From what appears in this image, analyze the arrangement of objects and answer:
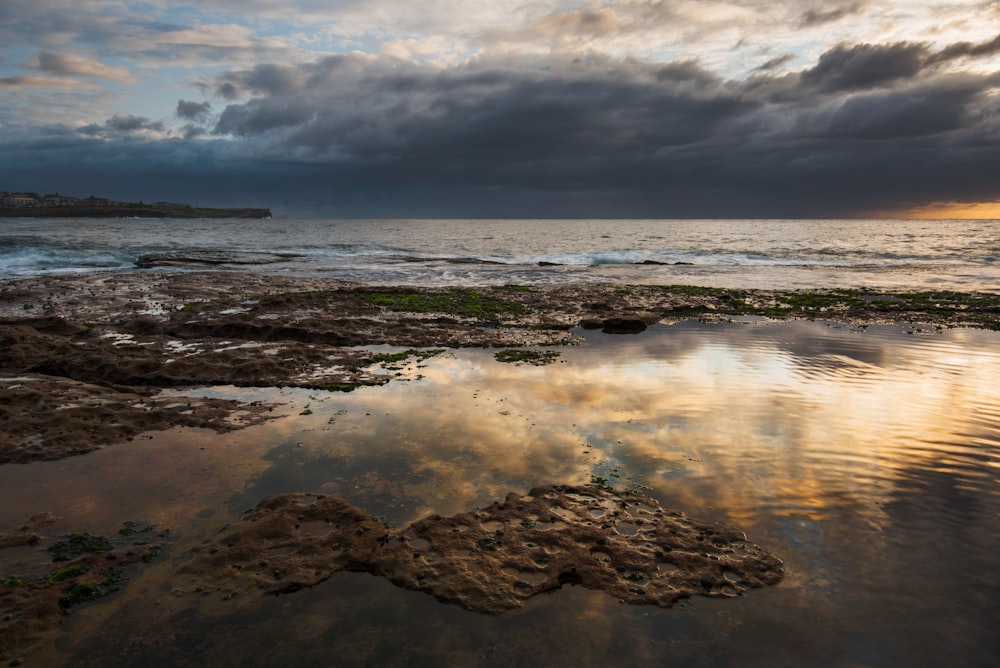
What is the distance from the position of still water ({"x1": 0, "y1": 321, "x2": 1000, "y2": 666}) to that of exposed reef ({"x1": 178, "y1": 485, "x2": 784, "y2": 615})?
20 centimetres

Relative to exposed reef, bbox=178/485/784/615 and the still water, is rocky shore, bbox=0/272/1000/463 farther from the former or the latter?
exposed reef, bbox=178/485/784/615

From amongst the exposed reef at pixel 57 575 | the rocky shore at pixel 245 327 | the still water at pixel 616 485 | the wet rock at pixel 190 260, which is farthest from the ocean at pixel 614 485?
the wet rock at pixel 190 260

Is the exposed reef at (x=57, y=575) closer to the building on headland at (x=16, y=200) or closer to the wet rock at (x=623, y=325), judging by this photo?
the wet rock at (x=623, y=325)

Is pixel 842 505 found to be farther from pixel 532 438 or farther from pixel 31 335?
pixel 31 335

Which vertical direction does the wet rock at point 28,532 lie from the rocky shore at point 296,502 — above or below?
below

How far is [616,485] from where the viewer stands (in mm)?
7871

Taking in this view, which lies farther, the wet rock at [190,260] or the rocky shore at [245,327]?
the wet rock at [190,260]

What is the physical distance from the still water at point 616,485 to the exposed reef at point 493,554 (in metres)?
0.20

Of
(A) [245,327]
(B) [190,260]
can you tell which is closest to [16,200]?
(B) [190,260]

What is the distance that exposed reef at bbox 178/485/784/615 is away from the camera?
5.71m

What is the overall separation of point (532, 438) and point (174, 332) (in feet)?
45.6

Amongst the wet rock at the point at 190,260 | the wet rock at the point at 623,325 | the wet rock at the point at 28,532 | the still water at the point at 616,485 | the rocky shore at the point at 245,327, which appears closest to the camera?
the still water at the point at 616,485

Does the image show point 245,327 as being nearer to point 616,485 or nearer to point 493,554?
point 616,485

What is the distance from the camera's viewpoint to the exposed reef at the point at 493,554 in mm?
5711
